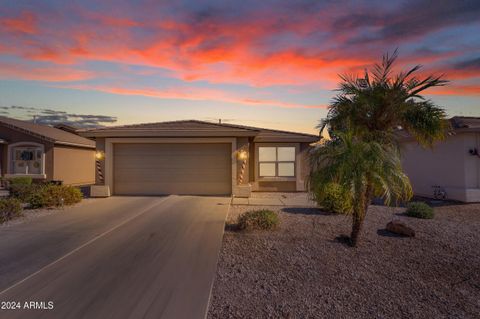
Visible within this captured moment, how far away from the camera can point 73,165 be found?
20.1 meters

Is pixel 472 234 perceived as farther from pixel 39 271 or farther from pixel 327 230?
pixel 39 271

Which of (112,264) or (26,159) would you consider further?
(26,159)

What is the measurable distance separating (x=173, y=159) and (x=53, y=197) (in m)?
5.21

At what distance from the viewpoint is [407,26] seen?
10797 mm

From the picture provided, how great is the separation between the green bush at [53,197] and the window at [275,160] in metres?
9.48

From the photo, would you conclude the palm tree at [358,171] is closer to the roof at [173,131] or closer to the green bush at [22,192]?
the roof at [173,131]

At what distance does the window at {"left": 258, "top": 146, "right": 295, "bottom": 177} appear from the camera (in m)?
15.2

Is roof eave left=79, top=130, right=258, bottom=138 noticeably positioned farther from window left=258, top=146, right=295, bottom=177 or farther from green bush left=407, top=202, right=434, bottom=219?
green bush left=407, top=202, right=434, bottom=219

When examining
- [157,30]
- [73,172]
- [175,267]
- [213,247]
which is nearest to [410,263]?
[213,247]

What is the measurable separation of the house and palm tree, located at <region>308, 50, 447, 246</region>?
20.1ft


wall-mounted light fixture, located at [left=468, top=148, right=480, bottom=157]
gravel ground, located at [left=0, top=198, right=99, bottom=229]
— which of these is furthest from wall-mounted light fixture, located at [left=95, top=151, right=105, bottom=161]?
wall-mounted light fixture, located at [left=468, top=148, right=480, bottom=157]

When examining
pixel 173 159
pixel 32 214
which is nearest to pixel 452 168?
pixel 173 159

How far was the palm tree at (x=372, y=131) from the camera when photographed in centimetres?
579

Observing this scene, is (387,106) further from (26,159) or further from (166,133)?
(26,159)
